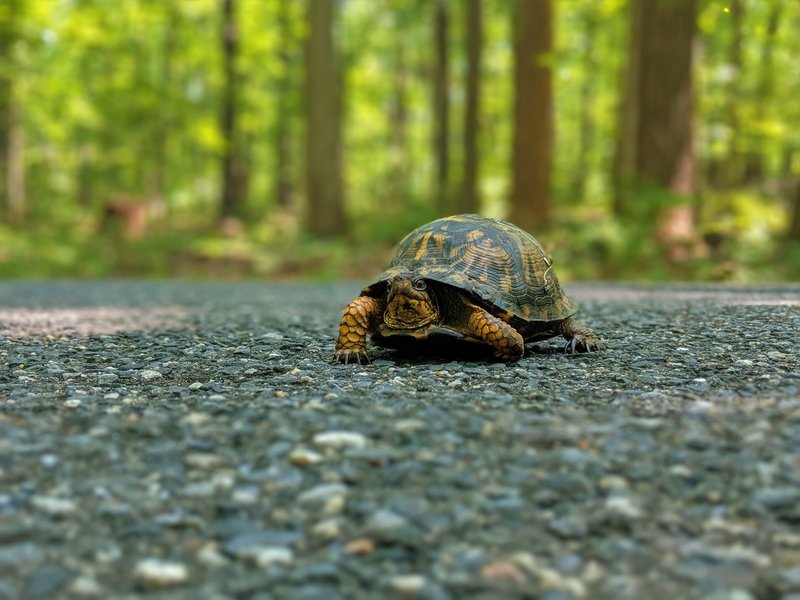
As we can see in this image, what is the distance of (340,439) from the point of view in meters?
2.26

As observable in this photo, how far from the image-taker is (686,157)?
1345 cm

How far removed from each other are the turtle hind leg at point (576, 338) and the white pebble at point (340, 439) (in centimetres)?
221

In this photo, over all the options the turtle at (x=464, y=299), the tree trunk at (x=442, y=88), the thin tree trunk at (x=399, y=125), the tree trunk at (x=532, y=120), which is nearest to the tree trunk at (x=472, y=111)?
the tree trunk at (x=442, y=88)

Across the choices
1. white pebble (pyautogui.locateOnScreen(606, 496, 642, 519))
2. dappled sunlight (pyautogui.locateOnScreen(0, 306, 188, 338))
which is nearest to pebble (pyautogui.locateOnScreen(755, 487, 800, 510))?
white pebble (pyautogui.locateOnScreen(606, 496, 642, 519))

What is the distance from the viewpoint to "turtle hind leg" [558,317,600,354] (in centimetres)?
419

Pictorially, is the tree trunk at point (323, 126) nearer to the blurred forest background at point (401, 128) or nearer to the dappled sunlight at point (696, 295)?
the blurred forest background at point (401, 128)

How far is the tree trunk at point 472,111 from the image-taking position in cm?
1895

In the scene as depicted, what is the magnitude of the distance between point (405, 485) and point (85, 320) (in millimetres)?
5020

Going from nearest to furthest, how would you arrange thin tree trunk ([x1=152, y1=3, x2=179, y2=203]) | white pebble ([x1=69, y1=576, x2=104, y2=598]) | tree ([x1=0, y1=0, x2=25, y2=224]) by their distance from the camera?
1. white pebble ([x1=69, y1=576, x2=104, y2=598])
2. tree ([x1=0, y1=0, x2=25, y2=224])
3. thin tree trunk ([x1=152, y1=3, x2=179, y2=203])

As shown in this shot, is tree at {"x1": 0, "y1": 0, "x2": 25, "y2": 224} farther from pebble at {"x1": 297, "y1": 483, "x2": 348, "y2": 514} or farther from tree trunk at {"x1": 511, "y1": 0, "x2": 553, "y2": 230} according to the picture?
pebble at {"x1": 297, "y1": 483, "x2": 348, "y2": 514}

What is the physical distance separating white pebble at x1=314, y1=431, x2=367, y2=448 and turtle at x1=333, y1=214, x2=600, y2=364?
5.06 feet

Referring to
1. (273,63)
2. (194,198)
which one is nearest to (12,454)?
(273,63)

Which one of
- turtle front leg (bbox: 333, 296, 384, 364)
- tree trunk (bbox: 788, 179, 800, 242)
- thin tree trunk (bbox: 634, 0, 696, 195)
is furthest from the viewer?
tree trunk (bbox: 788, 179, 800, 242)

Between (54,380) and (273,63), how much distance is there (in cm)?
2609
